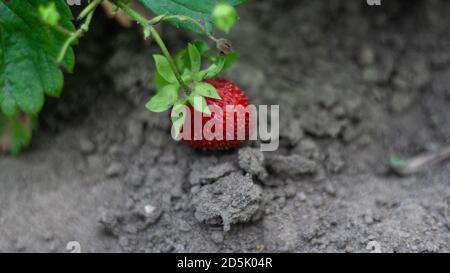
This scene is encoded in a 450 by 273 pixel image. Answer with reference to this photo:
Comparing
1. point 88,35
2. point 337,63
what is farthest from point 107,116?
point 337,63

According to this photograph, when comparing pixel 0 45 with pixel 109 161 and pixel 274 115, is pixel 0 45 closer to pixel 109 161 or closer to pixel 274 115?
pixel 109 161

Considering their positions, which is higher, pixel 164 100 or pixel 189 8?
pixel 189 8

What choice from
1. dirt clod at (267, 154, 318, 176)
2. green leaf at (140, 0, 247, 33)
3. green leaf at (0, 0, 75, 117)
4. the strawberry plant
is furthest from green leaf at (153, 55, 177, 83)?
dirt clod at (267, 154, 318, 176)

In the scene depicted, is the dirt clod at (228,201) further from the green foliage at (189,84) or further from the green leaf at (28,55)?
the green leaf at (28,55)

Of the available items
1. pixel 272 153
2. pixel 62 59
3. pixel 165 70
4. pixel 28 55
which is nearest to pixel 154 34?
pixel 165 70

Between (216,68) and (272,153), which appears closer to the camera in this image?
(216,68)

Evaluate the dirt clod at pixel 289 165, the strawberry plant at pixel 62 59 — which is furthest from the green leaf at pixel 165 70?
the dirt clod at pixel 289 165

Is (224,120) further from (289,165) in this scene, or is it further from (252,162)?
(289,165)
